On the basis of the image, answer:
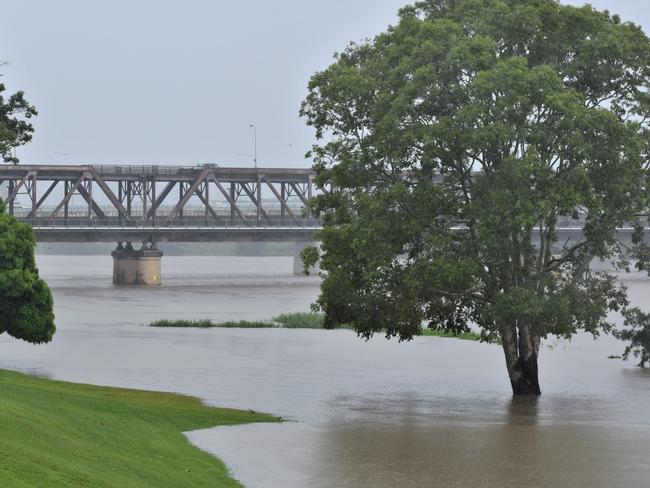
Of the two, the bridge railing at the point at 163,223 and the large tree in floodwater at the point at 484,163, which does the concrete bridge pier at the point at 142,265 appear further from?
the large tree in floodwater at the point at 484,163

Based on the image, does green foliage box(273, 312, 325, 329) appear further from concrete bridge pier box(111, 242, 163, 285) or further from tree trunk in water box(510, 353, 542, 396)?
concrete bridge pier box(111, 242, 163, 285)

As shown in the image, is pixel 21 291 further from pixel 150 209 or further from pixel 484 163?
pixel 150 209

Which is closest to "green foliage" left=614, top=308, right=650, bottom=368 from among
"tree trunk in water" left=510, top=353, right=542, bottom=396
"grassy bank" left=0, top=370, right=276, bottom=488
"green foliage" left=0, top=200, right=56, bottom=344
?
"tree trunk in water" left=510, top=353, right=542, bottom=396

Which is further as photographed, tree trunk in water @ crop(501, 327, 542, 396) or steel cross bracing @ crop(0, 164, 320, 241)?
steel cross bracing @ crop(0, 164, 320, 241)

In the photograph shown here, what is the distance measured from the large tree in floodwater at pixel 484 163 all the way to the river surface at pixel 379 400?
3.72 meters

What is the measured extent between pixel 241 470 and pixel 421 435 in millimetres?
8986

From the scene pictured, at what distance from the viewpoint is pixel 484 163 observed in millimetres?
44781

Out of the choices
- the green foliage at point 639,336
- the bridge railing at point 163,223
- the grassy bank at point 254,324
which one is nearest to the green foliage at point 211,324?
the grassy bank at point 254,324

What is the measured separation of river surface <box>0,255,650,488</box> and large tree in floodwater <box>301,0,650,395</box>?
372cm

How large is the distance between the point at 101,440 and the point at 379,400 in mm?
19865

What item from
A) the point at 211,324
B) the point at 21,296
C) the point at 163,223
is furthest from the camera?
the point at 163,223

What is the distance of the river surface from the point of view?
3055 centimetres

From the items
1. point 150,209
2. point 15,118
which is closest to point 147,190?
point 150,209

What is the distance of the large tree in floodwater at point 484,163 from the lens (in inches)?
1689
